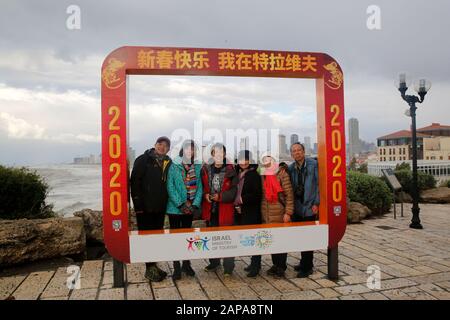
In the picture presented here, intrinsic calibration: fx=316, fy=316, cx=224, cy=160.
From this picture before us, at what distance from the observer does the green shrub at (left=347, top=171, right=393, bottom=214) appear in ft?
28.8

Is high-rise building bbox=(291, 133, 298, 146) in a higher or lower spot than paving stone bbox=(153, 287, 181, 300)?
higher

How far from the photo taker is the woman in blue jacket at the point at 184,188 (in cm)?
402

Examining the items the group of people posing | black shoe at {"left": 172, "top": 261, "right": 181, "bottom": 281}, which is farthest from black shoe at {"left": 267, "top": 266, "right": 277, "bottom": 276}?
black shoe at {"left": 172, "top": 261, "right": 181, "bottom": 281}

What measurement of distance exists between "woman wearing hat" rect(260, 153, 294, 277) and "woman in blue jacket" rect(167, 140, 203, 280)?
2.82 feet

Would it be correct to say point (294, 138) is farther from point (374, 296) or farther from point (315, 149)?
point (374, 296)

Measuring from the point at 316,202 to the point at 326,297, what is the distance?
116 cm

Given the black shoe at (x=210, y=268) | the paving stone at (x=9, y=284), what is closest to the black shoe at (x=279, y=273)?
the black shoe at (x=210, y=268)

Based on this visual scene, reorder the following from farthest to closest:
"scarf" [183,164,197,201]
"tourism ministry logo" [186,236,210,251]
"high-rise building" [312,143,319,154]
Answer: "high-rise building" [312,143,319,154] → "scarf" [183,164,197,201] → "tourism ministry logo" [186,236,210,251]

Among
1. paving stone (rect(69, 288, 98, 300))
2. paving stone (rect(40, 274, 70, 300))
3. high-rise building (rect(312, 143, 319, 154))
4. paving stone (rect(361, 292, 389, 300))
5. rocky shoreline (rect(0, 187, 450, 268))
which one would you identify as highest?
high-rise building (rect(312, 143, 319, 154))

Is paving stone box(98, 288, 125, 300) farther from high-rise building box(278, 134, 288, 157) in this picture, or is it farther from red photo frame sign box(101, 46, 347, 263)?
high-rise building box(278, 134, 288, 157)

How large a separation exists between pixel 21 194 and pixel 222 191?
12.6 feet

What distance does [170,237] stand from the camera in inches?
151

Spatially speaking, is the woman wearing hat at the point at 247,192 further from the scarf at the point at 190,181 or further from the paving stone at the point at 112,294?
the paving stone at the point at 112,294
